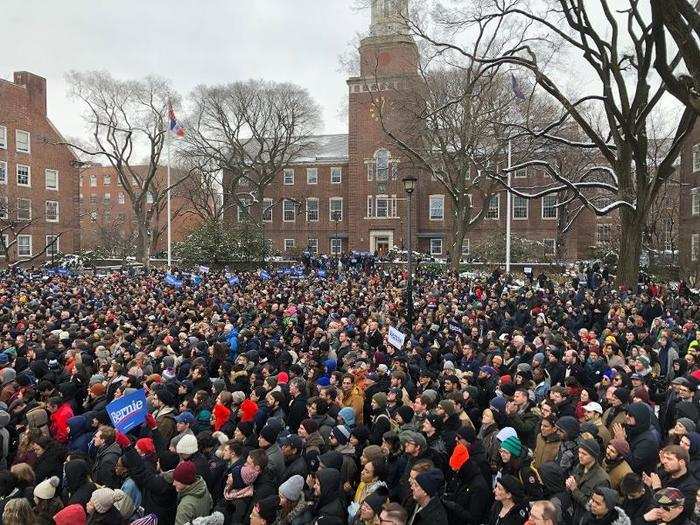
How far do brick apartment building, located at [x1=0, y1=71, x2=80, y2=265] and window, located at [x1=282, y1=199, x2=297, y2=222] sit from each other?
759 inches

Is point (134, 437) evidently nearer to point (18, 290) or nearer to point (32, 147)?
point (18, 290)

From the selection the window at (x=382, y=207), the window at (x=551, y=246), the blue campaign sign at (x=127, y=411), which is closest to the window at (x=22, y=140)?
the window at (x=382, y=207)

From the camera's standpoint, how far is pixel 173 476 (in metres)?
5.07

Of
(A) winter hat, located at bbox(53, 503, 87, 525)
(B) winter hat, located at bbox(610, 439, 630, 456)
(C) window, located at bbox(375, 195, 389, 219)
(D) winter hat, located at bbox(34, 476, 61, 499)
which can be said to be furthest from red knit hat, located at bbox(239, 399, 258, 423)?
(C) window, located at bbox(375, 195, 389, 219)

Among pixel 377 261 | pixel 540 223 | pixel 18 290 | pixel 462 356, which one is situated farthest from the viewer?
pixel 540 223

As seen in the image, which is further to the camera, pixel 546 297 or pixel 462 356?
pixel 546 297

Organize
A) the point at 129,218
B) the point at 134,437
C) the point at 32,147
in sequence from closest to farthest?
the point at 134,437 < the point at 32,147 < the point at 129,218

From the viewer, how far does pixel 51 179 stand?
152 feet

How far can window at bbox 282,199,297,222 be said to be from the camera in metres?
57.0

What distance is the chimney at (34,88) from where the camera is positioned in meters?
43.3

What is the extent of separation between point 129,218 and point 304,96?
Answer: 134 feet

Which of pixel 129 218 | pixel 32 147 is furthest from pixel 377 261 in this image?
pixel 129 218

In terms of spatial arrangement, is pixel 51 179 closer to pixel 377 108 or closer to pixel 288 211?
pixel 288 211

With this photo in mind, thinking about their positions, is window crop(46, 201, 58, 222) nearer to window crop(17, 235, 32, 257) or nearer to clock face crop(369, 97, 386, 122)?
window crop(17, 235, 32, 257)
